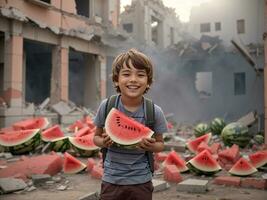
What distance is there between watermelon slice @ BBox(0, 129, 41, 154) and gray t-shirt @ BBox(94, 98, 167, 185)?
5620 millimetres

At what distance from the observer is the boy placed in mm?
2592

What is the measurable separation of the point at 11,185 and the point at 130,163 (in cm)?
312

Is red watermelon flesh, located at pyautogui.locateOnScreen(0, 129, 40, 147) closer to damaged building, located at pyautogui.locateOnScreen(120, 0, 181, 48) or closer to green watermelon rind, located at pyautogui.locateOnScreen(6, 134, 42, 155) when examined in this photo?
green watermelon rind, located at pyautogui.locateOnScreen(6, 134, 42, 155)

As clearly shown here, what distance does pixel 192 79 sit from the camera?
24344 mm

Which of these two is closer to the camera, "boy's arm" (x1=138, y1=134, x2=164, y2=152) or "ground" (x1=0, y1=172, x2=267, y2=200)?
"boy's arm" (x1=138, y1=134, x2=164, y2=152)

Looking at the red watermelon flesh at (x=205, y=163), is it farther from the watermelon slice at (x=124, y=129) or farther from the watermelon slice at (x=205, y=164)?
the watermelon slice at (x=124, y=129)

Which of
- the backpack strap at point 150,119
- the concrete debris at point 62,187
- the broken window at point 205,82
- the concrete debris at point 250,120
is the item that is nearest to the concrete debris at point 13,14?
the concrete debris at point 250,120

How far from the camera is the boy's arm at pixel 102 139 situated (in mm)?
2568

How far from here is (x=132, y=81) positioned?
264cm

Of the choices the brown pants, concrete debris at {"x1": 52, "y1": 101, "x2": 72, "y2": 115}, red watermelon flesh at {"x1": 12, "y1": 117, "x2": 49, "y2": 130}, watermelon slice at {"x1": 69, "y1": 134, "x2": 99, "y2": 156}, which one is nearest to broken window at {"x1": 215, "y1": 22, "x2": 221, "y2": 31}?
concrete debris at {"x1": 52, "y1": 101, "x2": 72, "y2": 115}

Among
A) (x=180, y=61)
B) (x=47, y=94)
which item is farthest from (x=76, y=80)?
(x=180, y=61)

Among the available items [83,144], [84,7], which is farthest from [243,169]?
[84,7]

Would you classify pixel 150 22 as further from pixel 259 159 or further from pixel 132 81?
pixel 132 81

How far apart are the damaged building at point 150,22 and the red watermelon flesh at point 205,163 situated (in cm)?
2047
